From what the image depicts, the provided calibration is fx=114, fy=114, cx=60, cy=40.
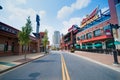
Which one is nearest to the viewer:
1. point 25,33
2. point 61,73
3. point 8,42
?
point 61,73

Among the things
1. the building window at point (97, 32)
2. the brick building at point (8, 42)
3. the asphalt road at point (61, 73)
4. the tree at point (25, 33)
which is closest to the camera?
the asphalt road at point (61, 73)

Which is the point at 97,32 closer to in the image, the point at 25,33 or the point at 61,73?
the point at 25,33

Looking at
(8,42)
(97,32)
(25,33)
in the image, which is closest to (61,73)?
(25,33)

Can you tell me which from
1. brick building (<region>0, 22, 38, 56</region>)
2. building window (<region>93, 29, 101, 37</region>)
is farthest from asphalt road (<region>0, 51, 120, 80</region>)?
building window (<region>93, 29, 101, 37</region>)

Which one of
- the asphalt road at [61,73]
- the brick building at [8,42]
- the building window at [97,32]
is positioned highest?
the building window at [97,32]

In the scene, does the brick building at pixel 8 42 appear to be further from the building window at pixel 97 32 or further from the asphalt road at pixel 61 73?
the building window at pixel 97 32

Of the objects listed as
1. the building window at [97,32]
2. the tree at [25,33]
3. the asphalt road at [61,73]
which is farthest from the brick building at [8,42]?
the building window at [97,32]

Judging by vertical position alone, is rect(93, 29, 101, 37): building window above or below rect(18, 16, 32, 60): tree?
above

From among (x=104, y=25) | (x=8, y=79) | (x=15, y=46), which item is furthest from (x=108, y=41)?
(x=8, y=79)

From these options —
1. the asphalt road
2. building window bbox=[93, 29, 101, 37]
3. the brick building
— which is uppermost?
building window bbox=[93, 29, 101, 37]

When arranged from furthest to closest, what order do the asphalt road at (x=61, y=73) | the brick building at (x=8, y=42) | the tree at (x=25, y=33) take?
the brick building at (x=8, y=42), the tree at (x=25, y=33), the asphalt road at (x=61, y=73)

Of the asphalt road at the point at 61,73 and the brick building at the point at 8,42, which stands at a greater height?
the brick building at the point at 8,42

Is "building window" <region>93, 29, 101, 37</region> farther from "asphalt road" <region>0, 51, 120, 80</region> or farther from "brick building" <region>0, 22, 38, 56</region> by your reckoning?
"asphalt road" <region>0, 51, 120, 80</region>

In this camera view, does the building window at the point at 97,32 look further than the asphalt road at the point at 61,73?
Yes
